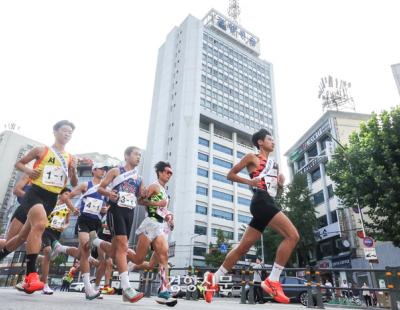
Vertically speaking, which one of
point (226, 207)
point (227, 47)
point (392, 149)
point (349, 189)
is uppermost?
point (227, 47)

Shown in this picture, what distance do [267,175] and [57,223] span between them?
541cm

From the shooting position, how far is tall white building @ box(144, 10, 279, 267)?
53.4 m

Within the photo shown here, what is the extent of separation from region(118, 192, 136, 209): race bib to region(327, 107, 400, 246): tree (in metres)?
14.8

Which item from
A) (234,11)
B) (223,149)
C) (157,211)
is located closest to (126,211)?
(157,211)

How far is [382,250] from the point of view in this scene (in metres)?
27.3

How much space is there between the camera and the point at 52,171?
15.0ft

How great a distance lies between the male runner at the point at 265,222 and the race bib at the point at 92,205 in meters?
2.91

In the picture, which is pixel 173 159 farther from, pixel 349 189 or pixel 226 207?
pixel 349 189

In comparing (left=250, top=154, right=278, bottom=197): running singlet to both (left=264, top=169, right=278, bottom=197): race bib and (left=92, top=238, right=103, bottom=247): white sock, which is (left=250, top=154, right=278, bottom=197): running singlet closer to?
(left=264, top=169, right=278, bottom=197): race bib

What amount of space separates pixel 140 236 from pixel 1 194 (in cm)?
9549

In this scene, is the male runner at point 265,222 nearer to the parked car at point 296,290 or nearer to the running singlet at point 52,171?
the running singlet at point 52,171

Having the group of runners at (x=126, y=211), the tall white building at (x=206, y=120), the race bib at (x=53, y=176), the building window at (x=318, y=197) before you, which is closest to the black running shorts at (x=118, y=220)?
the group of runners at (x=126, y=211)

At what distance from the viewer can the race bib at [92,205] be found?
6.11 m

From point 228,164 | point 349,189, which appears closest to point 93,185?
point 349,189
